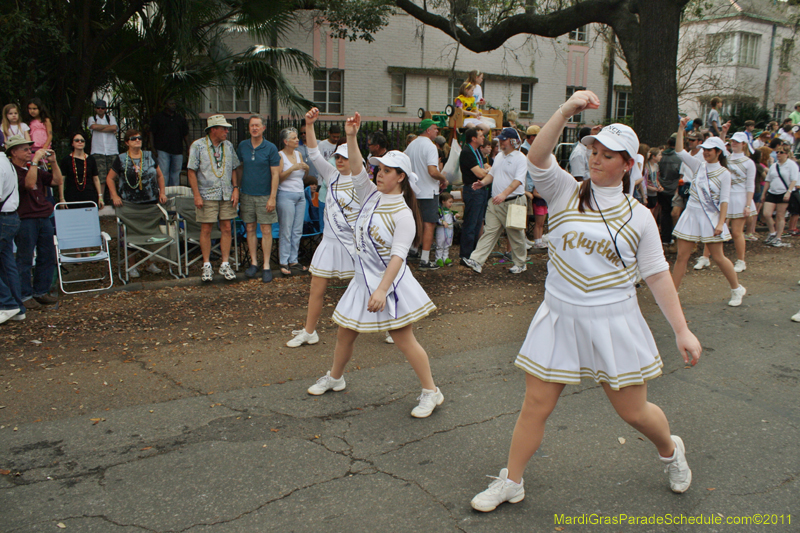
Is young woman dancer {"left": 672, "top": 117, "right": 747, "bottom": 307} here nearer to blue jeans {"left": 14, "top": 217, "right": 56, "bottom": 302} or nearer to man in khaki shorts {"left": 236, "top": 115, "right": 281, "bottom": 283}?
man in khaki shorts {"left": 236, "top": 115, "right": 281, "bottom": 283}

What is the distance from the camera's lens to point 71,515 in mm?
3227

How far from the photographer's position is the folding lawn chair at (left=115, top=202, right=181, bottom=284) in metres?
8.20

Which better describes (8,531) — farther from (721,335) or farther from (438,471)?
(721,335)

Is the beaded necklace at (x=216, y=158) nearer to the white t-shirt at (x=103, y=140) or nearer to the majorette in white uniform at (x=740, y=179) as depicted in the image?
the white t-shirt at (x=103, y=140)

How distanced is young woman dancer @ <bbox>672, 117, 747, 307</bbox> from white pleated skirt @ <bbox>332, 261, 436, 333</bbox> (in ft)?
14.1

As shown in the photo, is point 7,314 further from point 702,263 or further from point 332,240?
point 702,263

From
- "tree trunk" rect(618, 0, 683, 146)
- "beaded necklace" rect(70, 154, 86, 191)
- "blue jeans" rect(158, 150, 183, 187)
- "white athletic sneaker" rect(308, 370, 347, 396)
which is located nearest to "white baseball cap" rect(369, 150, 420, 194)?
"white athletic sneaker" rect(308, 370, 347, 396)

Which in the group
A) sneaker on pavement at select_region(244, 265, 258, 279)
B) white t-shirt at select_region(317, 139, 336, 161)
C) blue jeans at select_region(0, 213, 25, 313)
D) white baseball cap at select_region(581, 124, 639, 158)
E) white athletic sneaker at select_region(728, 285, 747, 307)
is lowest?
white athletic sneaker at select_region(728, 285, 747, 307)

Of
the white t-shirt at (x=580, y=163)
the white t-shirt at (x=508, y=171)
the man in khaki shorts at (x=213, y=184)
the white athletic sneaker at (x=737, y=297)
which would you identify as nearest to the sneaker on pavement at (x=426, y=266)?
the white t-shirt at (x=508, y=171)

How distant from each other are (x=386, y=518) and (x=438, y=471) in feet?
1.85

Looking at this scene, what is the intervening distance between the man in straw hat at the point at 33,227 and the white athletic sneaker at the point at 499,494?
577cm

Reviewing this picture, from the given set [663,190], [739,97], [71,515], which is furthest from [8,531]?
[739,97]

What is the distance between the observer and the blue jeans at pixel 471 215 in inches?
377

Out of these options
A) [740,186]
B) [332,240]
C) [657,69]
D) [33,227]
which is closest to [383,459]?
[332,240]
